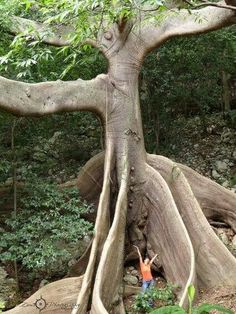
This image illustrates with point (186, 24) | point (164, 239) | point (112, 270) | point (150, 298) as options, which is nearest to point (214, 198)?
point (164, 239)

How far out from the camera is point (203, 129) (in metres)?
11.1

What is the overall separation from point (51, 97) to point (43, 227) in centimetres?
174

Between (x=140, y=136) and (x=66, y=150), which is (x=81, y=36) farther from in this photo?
(x=66, y=150)

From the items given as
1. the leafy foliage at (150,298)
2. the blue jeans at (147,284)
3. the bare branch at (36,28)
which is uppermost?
the bare branch at (36,28)

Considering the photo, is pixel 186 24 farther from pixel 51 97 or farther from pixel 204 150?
pixel 204 150

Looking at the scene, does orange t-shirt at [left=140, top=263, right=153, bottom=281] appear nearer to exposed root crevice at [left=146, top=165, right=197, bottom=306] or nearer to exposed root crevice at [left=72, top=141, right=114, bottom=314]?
exposed root crevice at [left=146, top=165, right=197, bottom=306]

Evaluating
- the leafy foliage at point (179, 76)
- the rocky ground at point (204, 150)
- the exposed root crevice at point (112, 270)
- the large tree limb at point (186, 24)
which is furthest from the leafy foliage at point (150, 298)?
the leafy foliage at point (179, 76)

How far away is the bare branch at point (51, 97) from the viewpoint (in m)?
5.73

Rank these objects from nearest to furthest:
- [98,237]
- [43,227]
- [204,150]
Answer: [98,237] → [43,227] → [204,150]

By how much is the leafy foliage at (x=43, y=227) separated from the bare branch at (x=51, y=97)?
123 centimetres

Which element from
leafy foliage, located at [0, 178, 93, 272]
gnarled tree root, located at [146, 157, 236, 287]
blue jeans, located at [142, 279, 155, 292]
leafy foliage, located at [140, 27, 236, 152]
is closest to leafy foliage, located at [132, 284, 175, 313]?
blue jeans, located at [142, 279, 155, 292]

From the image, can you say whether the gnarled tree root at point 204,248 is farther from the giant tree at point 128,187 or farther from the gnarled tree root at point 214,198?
the gnarled tree root at point 214,198

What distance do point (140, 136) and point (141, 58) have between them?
1.30m

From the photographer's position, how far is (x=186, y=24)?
22.9 feet
